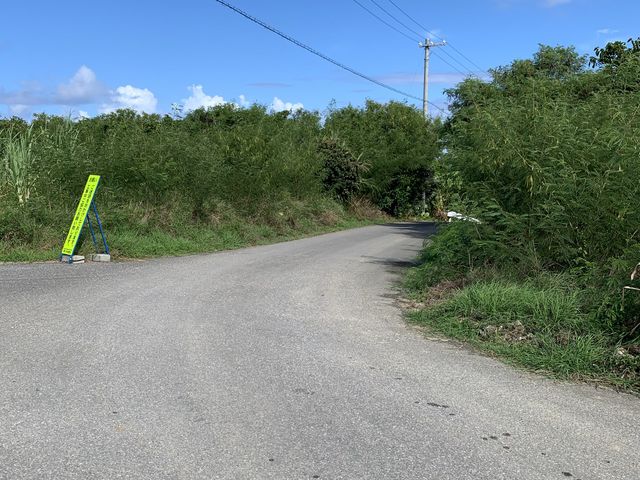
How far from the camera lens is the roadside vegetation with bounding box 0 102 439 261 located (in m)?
14.2

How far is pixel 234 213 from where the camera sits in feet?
65.4

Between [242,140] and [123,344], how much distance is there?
56.3ft

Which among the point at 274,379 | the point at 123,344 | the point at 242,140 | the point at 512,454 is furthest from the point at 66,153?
the point at 512,454

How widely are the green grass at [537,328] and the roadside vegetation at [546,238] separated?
0.05 ft

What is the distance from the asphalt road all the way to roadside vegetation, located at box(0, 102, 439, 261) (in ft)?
20.2

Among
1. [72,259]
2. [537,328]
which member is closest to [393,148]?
[72,259]

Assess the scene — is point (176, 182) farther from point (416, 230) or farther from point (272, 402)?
point (272, 402)

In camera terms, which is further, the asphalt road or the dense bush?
the dense bush

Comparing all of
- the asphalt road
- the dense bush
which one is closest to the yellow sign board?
the asphalt road

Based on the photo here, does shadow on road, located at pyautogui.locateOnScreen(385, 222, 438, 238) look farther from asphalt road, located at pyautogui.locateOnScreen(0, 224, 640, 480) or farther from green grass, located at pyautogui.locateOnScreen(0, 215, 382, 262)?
asphalt road, located at pyautogui.locateOnScreen(0, 224, 640, 480)

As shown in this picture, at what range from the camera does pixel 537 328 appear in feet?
21.9

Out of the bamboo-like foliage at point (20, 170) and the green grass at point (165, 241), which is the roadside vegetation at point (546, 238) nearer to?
the green grass at point (165, 241)

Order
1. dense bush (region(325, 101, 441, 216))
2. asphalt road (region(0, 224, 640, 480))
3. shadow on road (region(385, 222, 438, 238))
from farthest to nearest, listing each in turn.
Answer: dense bush (region(325, 101, 441, 216)), shadow on road (region(385, 222, 438, 238)), asphalt road (region(0, 224, 640, 480))

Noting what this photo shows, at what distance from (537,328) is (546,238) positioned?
7.13 feet
